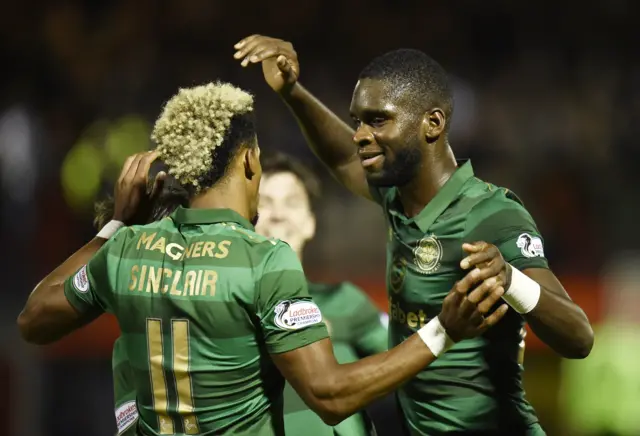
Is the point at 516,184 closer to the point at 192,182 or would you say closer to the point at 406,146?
the point at 406,146

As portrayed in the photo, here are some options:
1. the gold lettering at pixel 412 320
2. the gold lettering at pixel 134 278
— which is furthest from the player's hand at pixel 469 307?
the gold lettering at pixel 134 278

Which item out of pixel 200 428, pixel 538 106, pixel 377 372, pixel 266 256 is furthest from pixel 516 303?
pixel 538 106

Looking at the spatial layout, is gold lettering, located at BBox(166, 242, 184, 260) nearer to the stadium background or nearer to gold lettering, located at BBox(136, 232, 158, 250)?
gold lettering, located at BBox(136, 232, 158, 250)

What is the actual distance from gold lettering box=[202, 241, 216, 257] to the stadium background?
12.3 feet

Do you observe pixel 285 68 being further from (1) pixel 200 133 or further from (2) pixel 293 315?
(2) pixel 293 315

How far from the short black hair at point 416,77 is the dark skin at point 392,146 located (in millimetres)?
27

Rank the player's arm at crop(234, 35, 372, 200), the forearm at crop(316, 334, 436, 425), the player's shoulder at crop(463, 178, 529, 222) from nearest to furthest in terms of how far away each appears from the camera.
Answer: the forearm at crop(316, 334, 436, 425)
the player's shoulder at crop(463, 178, 529, 222)
the player's arm at crop(234, 35, 372, 200)

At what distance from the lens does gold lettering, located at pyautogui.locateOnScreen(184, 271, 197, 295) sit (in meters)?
2.62

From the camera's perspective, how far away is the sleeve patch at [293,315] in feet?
8.46

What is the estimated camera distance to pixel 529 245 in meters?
2.97

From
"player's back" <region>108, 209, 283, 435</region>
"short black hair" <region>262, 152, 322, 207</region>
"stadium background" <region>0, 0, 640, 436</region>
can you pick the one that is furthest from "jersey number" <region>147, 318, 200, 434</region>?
"stadium background" <region>0, 0, 640, 436</region>

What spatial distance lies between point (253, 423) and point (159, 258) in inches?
19.2

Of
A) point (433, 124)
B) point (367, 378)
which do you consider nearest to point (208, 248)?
point (367, 378)

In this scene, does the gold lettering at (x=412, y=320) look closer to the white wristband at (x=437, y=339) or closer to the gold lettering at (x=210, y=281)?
the white wristband at (x=437, y=339)
